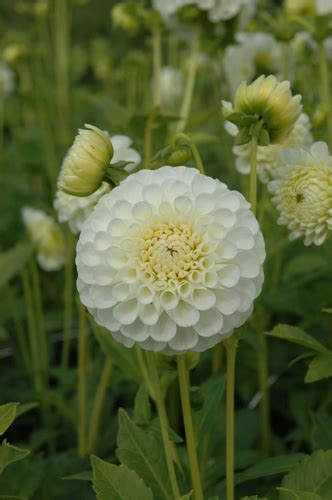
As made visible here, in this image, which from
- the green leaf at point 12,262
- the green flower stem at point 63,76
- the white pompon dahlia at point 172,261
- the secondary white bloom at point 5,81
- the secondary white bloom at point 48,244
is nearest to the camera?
the white pompon dahlia at point 172,261

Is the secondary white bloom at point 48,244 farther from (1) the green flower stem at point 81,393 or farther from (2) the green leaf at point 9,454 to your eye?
(2) the green leaf at point 9,454

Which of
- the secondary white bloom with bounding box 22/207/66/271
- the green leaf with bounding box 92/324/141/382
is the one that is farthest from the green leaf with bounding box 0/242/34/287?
the green leaf with bounding box 92/324/141/382

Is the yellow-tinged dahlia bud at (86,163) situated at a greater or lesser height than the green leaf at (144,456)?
greater

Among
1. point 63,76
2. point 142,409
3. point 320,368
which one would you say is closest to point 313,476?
point 320,368

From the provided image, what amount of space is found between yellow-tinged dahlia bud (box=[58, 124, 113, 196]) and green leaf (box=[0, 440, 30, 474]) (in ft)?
0.88

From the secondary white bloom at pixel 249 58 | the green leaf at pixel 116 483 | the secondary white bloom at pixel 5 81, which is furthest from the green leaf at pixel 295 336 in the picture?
the secondary white bloom at pixel 5 81

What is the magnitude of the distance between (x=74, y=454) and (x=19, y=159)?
119 cm

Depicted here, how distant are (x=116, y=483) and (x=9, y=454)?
0.11m

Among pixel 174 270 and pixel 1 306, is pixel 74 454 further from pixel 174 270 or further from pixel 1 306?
pixel 174 270

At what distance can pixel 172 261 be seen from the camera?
68 cm

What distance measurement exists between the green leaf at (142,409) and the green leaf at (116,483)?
0.62 feet

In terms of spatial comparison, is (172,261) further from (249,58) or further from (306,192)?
(249,58)

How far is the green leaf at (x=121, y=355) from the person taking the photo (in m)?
0.98

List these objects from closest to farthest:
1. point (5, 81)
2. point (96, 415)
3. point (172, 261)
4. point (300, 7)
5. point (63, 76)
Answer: point (172, 261) < point (96, 415) < point (300, 7) < point (63, 76) < point (5, 81)
